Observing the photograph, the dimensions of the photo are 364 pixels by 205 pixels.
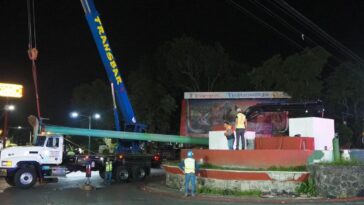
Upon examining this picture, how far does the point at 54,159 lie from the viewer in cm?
2366

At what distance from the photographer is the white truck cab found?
2242 cm

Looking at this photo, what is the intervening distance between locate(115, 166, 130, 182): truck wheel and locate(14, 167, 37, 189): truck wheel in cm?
507

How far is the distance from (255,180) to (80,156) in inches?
436

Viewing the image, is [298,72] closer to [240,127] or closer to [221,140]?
[221,140]

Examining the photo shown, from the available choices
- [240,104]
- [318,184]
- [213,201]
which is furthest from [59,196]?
[240,104]

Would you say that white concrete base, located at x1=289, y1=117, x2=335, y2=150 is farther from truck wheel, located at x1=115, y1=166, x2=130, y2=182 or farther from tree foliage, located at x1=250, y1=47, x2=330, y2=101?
tree foliage, located at x1=250, y1=47, x2=330, y2=101

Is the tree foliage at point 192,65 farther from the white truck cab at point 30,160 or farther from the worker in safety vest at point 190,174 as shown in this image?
the worker in safety vest at point 190,174

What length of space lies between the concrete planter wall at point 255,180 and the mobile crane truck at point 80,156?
25.1 ft

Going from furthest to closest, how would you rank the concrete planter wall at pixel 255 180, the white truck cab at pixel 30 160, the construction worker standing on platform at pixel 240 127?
the white truck cab at pixel 30 160 < the construction worker standing on platform at pixel 240 127 < the concrete planter wall at pixel 255 180

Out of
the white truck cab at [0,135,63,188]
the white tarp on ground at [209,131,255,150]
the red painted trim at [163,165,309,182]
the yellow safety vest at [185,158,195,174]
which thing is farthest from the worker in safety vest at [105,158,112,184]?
the yellow safety vest at [185,158,195,174]

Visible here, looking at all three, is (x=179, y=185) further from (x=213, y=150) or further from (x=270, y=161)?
(x=270, y=161)

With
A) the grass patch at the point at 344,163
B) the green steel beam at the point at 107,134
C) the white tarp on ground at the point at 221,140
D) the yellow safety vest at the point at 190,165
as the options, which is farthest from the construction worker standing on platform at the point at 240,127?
the green steel beam at the point at 107,134

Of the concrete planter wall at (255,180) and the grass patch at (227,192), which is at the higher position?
the concrete planter wall at (255,180)

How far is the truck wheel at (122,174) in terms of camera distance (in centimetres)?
2636
